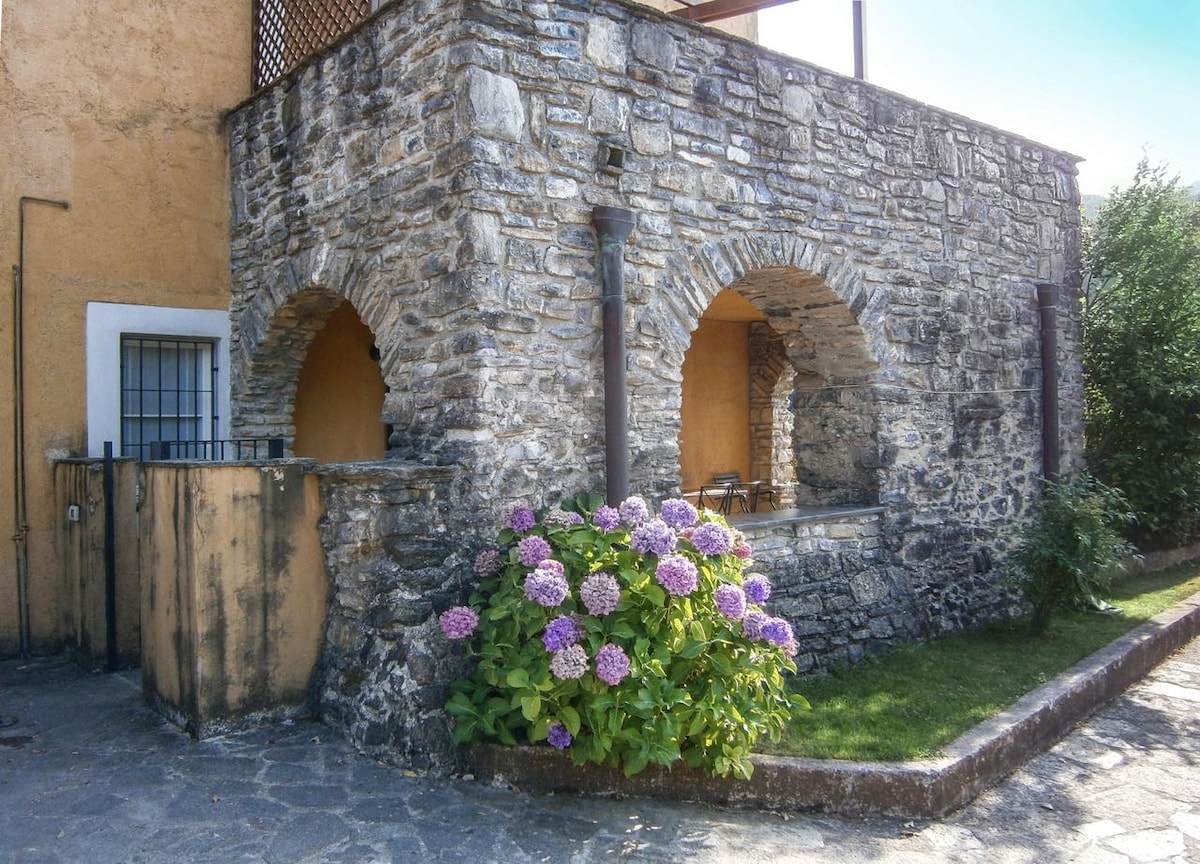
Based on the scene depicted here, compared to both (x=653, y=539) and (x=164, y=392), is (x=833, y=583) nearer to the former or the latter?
(x=653, y=539)

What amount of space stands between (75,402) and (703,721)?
4.81 meters

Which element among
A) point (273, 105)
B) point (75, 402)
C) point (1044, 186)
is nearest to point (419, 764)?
point (75, 402)

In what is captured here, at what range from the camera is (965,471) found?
696 centimetres

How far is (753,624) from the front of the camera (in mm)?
3879

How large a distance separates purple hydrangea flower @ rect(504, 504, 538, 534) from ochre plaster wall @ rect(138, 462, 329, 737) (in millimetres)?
984

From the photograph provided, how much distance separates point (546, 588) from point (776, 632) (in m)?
1.00

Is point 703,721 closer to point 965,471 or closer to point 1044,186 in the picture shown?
point 965,471

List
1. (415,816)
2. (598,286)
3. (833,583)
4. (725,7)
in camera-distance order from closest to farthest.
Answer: (415,816), (598,286), (833,583), (725,7)

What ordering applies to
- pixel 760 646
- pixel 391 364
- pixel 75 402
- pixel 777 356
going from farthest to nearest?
pixel 777 356
pixel 75 402
pixel 391 364
pixel 760 646

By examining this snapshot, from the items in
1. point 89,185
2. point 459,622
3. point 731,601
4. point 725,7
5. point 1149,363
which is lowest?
point 459,622

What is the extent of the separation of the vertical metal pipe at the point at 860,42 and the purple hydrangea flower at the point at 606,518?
14.6ft

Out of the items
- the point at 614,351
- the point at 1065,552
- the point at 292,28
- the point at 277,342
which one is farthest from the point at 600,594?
the point at 292,28

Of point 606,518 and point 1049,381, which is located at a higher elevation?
point 1049,381

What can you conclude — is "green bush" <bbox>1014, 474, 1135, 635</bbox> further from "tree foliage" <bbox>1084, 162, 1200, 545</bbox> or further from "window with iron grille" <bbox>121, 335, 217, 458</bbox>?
"window with iron grille" <bbox>121, 335, 217, 458</bbox>
